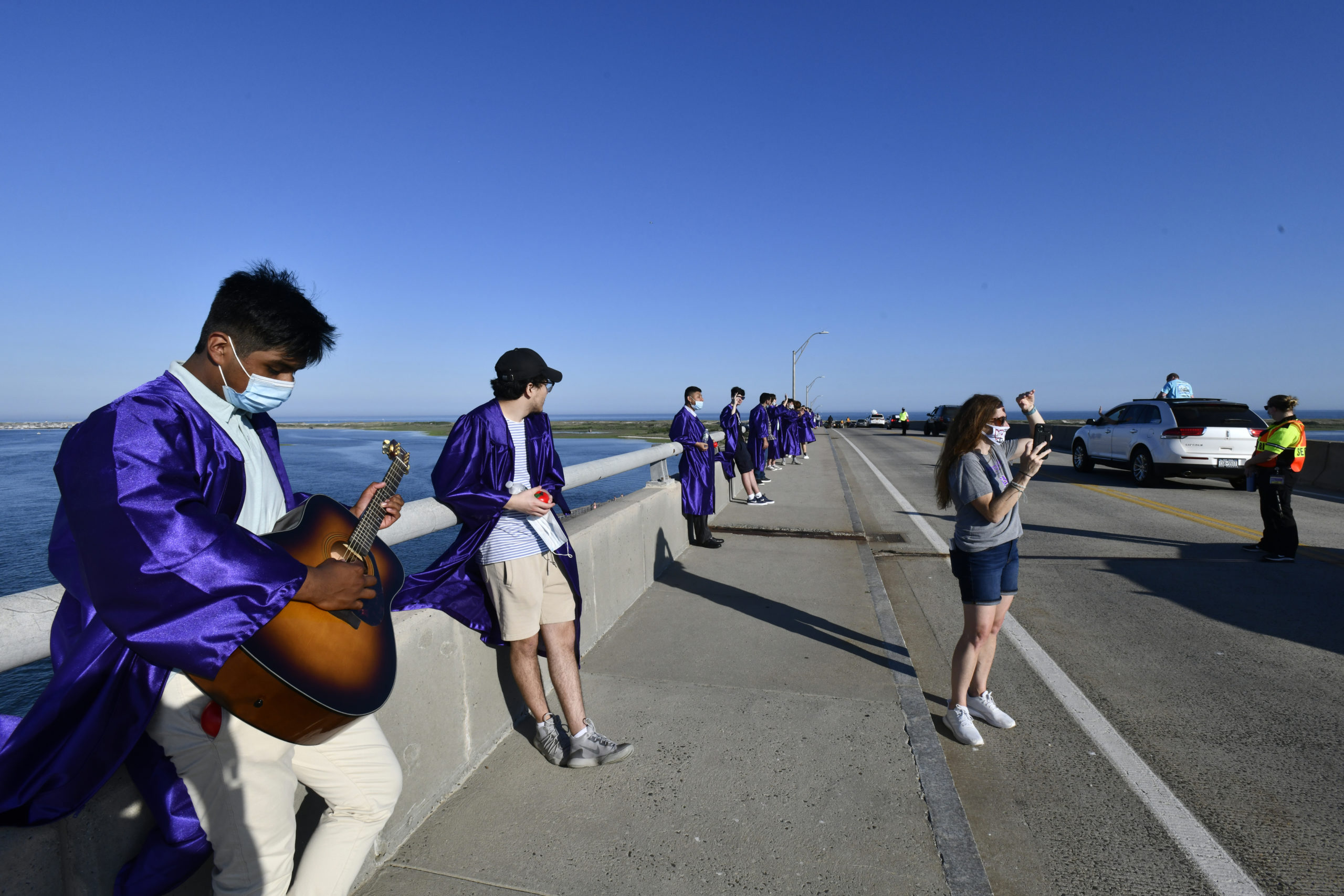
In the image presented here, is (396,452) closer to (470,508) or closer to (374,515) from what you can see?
(374,515)

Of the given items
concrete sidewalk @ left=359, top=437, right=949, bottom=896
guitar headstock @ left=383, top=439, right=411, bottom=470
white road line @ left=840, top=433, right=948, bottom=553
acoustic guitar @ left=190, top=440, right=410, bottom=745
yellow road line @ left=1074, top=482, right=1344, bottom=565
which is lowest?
white road line @ left=840, top=433, right=948, bottom=553

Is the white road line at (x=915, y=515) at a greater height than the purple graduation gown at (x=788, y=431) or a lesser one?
lesser

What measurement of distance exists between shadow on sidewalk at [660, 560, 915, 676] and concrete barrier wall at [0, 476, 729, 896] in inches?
20.8

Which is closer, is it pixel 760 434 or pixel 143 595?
pixel 143 595

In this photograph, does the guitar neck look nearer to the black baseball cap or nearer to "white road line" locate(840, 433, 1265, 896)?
the black baseball cap

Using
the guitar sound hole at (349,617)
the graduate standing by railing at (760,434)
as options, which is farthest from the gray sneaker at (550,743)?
the graduate standing by railing at (760,434)

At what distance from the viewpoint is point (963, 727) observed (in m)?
3.64

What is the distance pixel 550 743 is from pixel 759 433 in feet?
37.5

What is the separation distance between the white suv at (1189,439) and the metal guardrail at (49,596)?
1205 centimetres

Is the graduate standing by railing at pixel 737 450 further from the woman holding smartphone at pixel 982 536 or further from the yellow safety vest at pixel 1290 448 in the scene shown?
the woman holding smartphone at pixel 982 536

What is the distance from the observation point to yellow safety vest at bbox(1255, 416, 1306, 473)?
7520 millimetres

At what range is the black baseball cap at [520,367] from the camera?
3197 mm

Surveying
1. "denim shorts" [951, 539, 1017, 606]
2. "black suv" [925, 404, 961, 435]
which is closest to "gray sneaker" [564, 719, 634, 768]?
"denim shorts" [951, 539, 1017, 606]

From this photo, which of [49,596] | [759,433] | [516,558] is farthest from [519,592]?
[759,433]
